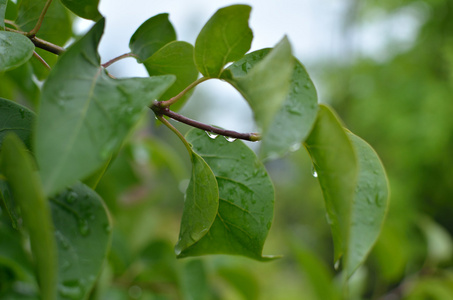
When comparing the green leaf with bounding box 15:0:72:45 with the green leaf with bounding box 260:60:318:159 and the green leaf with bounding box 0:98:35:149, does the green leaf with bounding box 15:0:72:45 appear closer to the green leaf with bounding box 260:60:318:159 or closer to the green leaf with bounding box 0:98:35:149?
the green leaf with bounding box 0:98:35:149

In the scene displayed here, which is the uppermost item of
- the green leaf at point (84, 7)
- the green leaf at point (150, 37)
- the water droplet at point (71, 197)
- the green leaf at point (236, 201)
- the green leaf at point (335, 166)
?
the green leaf at point (84, 7)

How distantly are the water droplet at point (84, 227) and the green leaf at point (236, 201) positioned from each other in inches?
3.5

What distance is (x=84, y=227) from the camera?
0.26 m

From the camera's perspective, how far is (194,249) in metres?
0.34

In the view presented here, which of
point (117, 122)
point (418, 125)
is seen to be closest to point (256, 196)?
point (117, 122)

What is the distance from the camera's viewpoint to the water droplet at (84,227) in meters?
0.26

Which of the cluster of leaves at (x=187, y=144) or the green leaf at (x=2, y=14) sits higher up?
the green leaf at (x=2, y=14)

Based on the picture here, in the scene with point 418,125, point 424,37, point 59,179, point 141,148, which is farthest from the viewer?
point 424,37

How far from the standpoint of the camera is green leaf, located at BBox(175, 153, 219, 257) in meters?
0.30

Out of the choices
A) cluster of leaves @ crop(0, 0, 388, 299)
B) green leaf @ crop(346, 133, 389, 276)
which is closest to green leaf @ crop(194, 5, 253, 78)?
cluster of leaves @ crop(0, 0, 388, 299)

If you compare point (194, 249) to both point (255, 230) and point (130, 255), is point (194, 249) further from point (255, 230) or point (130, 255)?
point (130, 255)

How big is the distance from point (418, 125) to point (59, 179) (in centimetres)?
385

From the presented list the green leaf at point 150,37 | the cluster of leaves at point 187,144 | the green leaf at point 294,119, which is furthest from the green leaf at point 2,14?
the green leaf at point 294,119

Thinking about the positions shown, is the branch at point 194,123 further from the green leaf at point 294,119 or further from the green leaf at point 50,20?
the green leaf at point 50,20
